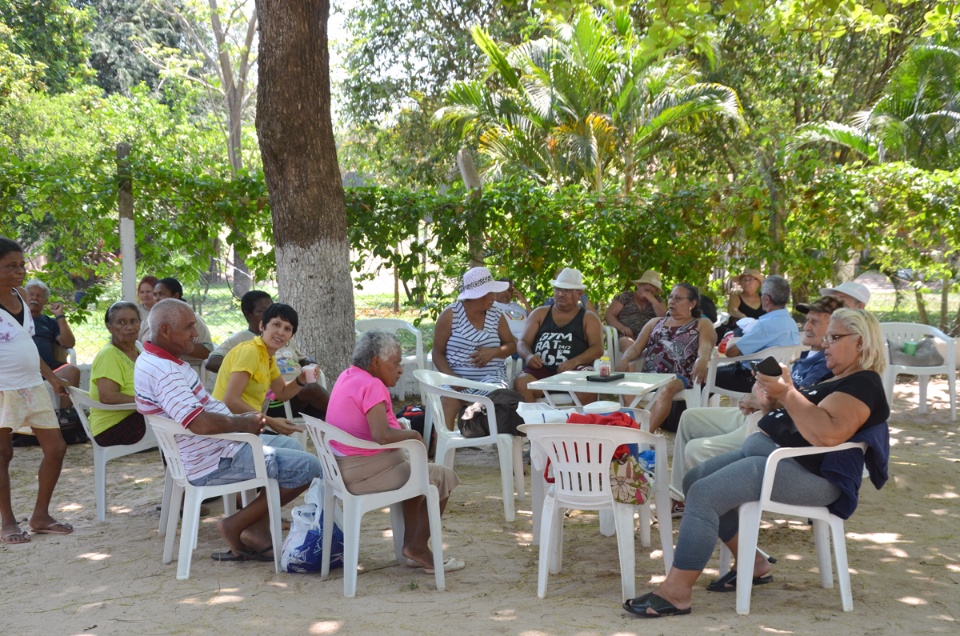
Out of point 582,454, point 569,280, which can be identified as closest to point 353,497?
point 582,454

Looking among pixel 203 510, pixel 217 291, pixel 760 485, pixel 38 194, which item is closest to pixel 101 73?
pixel 217 291

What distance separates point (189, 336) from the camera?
4.21 meters

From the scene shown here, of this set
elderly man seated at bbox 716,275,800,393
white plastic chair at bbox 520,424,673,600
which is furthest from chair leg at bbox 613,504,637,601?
elderly man seated at bbox 716,275,800,393

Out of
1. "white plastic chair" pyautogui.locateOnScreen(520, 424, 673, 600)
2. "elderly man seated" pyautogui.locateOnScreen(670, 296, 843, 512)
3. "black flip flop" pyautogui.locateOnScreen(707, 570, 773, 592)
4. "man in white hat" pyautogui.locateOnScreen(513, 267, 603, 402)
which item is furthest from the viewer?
"man in white hat" pyautogui.locateOnScreen(513, 267, 603, 402)

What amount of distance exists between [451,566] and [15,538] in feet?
7.90

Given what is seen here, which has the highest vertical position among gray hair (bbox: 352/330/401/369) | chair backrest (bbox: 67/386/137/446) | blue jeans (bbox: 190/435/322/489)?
gray hair (bbox: 352/330/401/369)

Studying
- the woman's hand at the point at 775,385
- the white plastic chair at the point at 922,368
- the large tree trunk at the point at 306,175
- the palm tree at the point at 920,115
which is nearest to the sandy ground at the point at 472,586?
the woman's hand at the point at 775,385

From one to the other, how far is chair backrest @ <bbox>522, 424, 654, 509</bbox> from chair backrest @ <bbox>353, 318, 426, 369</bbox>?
3.54 m

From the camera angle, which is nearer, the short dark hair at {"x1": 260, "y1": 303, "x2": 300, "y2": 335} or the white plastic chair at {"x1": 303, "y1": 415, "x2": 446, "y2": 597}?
the white plastic chair at {"x1": 303, "y1": 415, "x2": 446, "y2": 597}

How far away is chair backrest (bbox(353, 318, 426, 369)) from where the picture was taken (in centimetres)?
761

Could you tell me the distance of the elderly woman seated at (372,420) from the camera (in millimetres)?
4066

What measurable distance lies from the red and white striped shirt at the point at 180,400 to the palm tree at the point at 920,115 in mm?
12224

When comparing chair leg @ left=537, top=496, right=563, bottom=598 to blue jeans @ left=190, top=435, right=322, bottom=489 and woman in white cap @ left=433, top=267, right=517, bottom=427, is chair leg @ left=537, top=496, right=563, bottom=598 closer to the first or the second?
blue jeans @ left=190, top=435, right=322, bottom=489

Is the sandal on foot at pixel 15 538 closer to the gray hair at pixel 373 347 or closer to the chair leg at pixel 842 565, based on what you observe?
the gray hair at pixel 373 347
